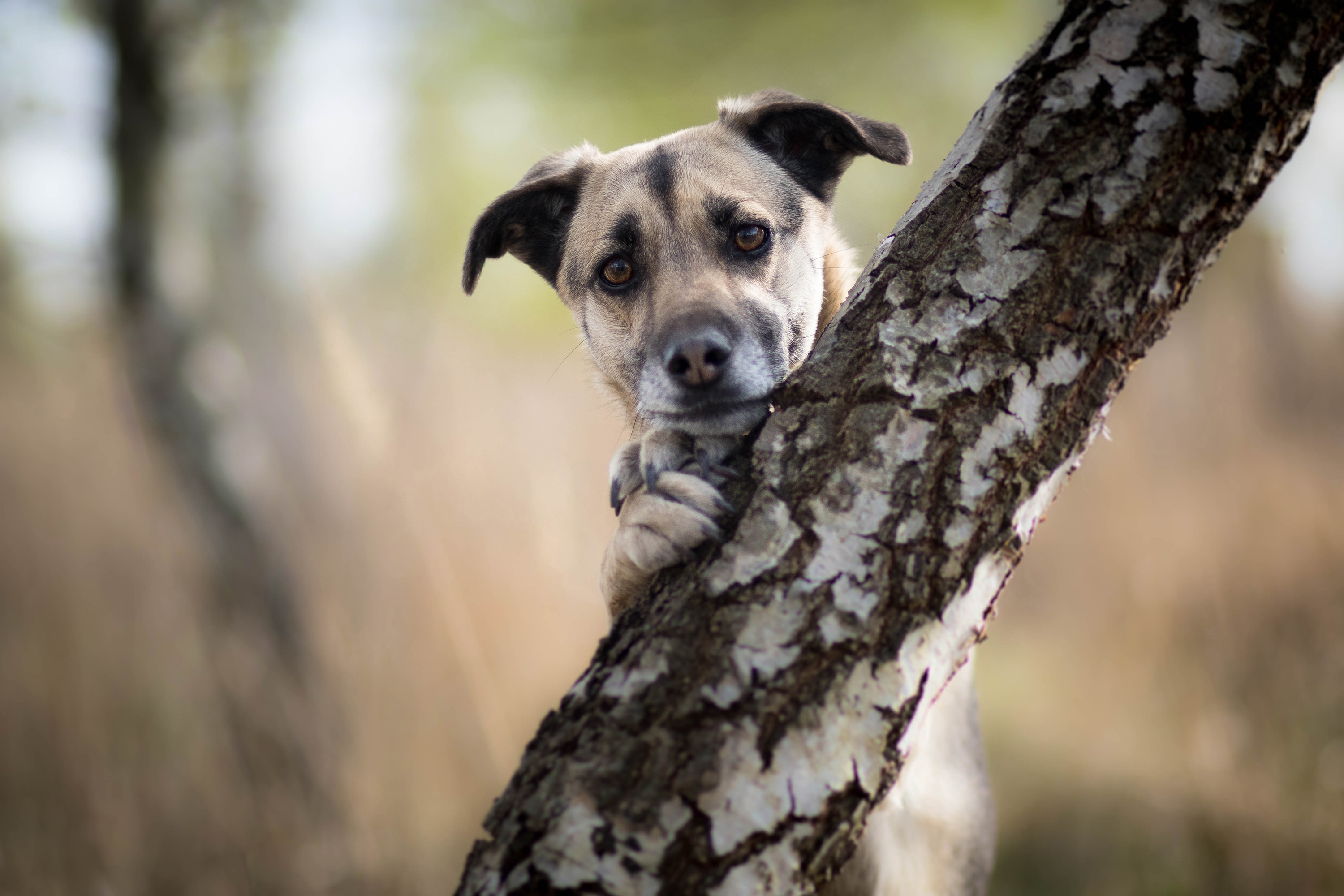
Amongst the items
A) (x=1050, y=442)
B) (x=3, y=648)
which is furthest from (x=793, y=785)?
(x=3, y=648)

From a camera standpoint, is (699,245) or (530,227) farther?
(530,227)

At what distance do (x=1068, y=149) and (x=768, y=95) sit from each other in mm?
1873

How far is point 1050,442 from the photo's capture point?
1.23 m

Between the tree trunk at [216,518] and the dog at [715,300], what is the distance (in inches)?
107

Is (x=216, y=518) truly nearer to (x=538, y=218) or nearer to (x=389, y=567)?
(x=389, y=567)

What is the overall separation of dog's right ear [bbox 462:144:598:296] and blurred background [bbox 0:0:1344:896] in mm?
1441

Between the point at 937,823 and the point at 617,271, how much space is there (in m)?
2.05

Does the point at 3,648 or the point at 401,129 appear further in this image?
the point at 401,129

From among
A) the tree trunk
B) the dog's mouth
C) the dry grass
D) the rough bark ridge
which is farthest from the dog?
the tree trunk

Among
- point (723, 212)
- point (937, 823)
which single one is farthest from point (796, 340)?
point (937, 823)

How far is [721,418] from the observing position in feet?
6.46

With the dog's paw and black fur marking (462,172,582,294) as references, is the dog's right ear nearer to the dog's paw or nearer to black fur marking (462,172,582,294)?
black fur marking (462,172,582,294)

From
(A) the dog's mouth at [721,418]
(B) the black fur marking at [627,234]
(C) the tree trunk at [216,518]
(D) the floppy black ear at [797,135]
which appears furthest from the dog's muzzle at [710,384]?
(C) the tree trunk at [216,518]

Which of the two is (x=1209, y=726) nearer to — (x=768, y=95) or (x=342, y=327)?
(x=768, y=95)
